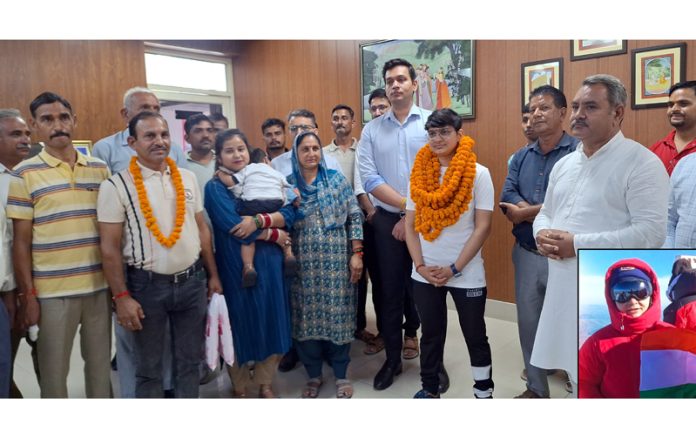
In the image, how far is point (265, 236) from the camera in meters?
2.02

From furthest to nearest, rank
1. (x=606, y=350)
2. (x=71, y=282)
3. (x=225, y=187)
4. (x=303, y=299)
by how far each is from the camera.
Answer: (x=303, y=299) → (x=225, y=187) → (x=71, y=282) → (x=606, y=350)

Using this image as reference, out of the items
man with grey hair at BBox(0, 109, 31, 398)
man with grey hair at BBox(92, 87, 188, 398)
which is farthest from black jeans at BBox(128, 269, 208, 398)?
man with grey hair at BBox(0, 109, 31, 398)

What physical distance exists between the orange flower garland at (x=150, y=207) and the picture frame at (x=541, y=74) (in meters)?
1.96

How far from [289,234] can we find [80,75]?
1.15 meters

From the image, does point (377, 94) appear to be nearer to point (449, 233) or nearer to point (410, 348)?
point (449, 233)

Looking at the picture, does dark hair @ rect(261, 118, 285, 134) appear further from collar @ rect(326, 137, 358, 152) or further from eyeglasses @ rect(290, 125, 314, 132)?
collar @ rect(326, 137, 358, 152)

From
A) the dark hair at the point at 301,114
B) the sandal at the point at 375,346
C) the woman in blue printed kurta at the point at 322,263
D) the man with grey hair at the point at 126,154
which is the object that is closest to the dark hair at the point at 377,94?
the dark hair at the point at 301,114

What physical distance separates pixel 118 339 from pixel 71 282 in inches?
15.6

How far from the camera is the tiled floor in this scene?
191 cm

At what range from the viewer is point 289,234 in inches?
85.4

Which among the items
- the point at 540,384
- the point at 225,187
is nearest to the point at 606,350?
the point at 540,384

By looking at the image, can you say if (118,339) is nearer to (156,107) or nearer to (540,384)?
(156,107)

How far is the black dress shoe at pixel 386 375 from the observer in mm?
2285

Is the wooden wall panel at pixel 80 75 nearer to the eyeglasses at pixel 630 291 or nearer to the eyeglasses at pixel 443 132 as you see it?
the eyeglasses at pixel 443 132
